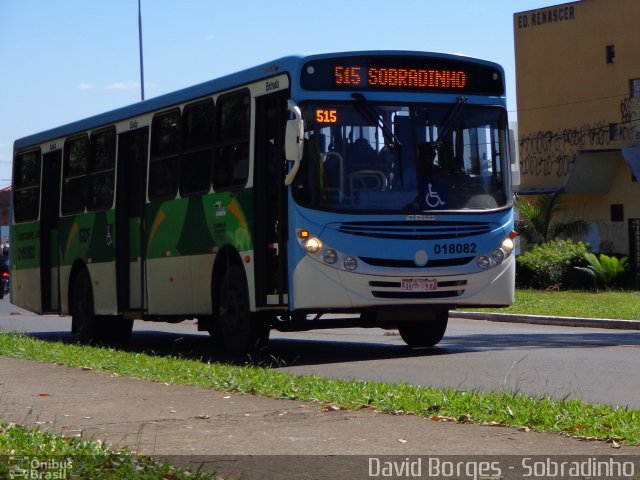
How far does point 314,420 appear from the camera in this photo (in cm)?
916

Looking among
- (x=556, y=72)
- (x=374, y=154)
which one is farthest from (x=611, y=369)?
(x=556, y=72)

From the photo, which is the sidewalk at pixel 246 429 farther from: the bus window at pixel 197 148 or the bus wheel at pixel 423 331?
the bus wheel at pixel 423 331

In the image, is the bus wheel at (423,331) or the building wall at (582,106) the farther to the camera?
the building wall at (582,106)

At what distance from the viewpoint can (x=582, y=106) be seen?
145 ft

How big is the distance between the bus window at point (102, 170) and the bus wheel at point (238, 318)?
4.07m

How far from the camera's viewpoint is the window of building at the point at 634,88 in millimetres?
42656

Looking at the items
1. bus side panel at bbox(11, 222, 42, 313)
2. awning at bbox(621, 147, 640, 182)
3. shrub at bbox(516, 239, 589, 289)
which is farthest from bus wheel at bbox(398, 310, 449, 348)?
awning at bbox(621, 147, 640, 182)

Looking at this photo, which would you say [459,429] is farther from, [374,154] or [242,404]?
[374,154]

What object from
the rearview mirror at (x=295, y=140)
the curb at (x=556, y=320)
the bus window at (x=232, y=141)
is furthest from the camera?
the curb at (x=556, y=320)

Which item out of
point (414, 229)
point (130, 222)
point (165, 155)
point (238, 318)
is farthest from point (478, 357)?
point (130, 222)

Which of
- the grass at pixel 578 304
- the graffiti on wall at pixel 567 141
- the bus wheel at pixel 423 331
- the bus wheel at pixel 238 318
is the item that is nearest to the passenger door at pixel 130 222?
the bus wheel at pixel 238 318

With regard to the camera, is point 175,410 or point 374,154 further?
point 374,154

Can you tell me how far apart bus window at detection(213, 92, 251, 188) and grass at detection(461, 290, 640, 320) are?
9.50 metres

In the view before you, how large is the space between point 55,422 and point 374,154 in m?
5.94
